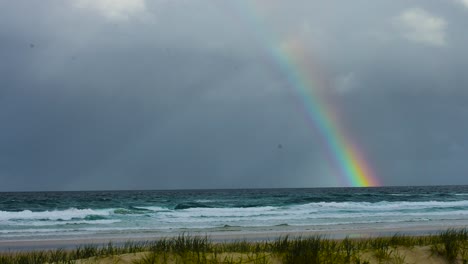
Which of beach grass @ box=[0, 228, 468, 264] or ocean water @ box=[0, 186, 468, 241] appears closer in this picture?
beach grass @ box=[0, 228, 468, 264]

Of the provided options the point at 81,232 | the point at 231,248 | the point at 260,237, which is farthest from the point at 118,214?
the point at 231,248

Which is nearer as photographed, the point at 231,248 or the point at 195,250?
the point at 195,250

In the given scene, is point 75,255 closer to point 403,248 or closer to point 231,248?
point 231,248

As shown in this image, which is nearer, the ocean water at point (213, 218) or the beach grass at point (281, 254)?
the beach grass at point (281, 254)

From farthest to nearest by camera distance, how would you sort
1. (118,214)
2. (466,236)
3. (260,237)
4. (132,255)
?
(118,214), (260,237), (466,236), (132,255)

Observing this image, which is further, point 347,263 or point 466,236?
point 466,236

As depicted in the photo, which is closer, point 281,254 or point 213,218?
point 281,254

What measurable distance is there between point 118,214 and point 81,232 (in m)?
14.9

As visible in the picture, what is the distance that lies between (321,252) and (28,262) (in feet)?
15.2

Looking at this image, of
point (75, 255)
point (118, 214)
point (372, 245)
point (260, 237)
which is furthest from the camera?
point (118, 214)

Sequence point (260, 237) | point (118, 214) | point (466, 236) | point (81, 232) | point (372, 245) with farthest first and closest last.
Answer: point (118, 214) < point (81, 232) < point (260, 237) < point (466, 236) < point (372, 245)

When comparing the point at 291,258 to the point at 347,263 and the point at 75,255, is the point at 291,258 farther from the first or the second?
the point at 75,255

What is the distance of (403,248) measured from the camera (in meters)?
9.41

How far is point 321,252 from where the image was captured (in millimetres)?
8648
